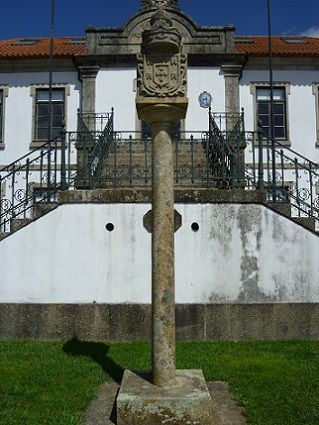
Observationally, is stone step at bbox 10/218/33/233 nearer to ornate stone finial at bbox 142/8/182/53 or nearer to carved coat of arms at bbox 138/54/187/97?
carved coat of arms at bbox 138/54/187/97

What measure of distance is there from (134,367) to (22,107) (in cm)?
1529

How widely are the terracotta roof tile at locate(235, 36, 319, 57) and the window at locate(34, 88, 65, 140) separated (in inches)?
272

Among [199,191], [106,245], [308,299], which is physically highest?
[199,191]

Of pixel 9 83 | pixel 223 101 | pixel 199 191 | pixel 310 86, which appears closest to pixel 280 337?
pixel 199 191

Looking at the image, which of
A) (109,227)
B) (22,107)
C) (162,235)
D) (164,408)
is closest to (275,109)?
(22,107)

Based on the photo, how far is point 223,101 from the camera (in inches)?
714

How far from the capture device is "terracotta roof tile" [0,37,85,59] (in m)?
19.0

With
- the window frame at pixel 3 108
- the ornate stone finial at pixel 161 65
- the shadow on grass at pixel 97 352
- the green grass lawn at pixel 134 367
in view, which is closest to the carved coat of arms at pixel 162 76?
the ornate stone finial at pixel 161 65

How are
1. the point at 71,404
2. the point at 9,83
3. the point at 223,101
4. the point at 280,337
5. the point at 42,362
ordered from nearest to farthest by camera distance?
the point at 71,404 → the point at 42,362 → the point at 280,337 → the point at 223,101 → the point at 9,83

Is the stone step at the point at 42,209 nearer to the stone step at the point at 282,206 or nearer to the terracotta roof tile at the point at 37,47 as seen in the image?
the stone step at the point at 282,206

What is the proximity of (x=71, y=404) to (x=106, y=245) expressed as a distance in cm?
344

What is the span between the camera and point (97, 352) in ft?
22.4

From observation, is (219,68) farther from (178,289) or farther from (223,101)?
(178,289)

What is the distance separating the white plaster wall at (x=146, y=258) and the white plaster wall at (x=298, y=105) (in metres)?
11.6
